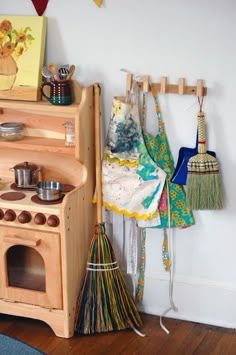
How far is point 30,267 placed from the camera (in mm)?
2801

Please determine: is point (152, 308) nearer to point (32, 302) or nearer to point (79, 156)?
point (32, 302)

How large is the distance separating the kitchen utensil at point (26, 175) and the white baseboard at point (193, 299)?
0.75 metres

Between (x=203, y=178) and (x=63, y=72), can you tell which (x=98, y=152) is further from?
(x=203, y=178)

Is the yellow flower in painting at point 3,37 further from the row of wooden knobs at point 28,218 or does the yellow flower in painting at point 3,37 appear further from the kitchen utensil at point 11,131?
the row of wooden knobs at point 28,218

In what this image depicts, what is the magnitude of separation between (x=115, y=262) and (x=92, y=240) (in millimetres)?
156

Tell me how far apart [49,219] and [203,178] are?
707mm

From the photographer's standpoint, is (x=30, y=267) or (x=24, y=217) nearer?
(x=24, y=217)

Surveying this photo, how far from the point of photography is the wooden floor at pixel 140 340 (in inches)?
106

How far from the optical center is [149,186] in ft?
9.09

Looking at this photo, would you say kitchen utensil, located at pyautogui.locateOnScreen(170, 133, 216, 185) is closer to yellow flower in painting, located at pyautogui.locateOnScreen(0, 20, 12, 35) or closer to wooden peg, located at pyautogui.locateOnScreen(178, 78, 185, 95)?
wooden peg, located at pyautogui.locateOnScreen(178, 78, 185, 95)

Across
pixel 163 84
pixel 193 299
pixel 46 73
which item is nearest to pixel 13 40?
pixel 46 73

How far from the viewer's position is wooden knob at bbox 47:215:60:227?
2.64 metres

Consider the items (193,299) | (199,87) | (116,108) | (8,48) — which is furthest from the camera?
(193,299)

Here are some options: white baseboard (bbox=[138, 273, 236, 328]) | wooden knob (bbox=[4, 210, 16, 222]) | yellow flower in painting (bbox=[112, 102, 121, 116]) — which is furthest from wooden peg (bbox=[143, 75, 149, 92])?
white baseboard (bbox=[138, 273, 236, 328])
